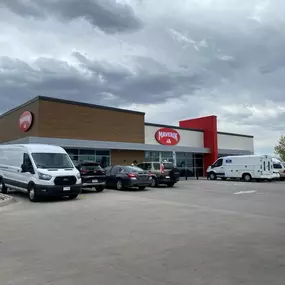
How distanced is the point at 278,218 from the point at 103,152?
Answer: 21822mm

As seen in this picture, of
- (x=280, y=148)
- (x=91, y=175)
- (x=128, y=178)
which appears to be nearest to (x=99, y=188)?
(x=91, y=175)

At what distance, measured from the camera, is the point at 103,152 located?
30.5 meters

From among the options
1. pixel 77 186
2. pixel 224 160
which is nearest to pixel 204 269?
pixel 77 186

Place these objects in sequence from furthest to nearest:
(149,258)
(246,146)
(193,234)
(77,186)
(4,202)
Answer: (246,146)
(77,186)
(4,202)
(193,234)
(149,258)

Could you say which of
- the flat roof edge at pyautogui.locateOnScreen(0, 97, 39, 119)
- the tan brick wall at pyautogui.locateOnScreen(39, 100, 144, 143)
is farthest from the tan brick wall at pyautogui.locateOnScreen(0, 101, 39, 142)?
the tan brick wall at pyautogui.locateOnScreen(39, 100, 144, 143)

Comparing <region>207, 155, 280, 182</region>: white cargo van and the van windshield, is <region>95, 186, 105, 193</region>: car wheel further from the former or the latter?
<region>207, 155, 280, 182</region>: white cargo van

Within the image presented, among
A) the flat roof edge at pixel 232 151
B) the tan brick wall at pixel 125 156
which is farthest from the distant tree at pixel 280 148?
the tan brick wall at pixel 125 156

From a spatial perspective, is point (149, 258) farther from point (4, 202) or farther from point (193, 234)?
point (4, 202)

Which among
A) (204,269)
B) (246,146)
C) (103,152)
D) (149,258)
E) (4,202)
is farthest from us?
(246,146)

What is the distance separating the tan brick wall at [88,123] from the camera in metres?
26.8

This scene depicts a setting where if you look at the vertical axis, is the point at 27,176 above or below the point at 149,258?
above

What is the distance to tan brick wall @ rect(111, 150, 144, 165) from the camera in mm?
31188

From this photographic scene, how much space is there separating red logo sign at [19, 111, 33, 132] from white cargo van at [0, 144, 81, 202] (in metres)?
9.92

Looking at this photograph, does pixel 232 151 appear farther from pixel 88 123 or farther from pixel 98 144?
pixel 88 123
